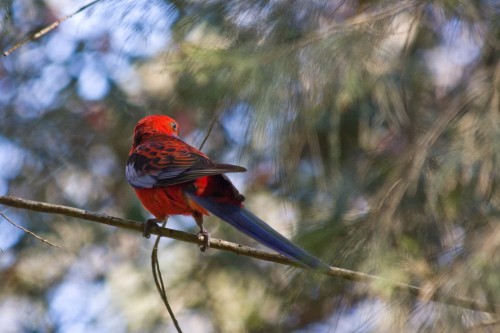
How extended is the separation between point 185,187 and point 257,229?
0.47 meters

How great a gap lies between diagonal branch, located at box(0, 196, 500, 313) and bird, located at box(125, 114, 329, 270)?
0.09m

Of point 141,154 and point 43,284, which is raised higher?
point 141,154

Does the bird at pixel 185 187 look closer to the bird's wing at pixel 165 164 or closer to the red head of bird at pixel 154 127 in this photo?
the bird's wing at pixel 165 164

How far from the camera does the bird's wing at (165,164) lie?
289cm

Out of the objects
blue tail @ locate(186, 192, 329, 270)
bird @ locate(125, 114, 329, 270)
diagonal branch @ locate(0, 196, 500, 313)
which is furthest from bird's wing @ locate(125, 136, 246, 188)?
diagonal branch @ locate(0, 196, 500, 313)

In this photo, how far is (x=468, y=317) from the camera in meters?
1.87

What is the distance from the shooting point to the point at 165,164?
307 centimetres

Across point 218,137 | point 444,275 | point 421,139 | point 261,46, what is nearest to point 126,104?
point 218,137

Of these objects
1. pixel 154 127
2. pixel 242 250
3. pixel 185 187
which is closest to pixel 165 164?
pixel 185 187

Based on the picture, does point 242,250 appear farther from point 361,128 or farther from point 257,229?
point 361,128

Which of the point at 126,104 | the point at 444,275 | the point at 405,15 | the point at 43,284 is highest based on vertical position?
the point at 405,15

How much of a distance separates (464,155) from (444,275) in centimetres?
43

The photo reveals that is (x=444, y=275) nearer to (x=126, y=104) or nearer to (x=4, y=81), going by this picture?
(x=126, y=104)

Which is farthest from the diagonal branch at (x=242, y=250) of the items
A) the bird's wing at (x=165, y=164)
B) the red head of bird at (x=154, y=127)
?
the red head of bird at (x=154, y=127)
